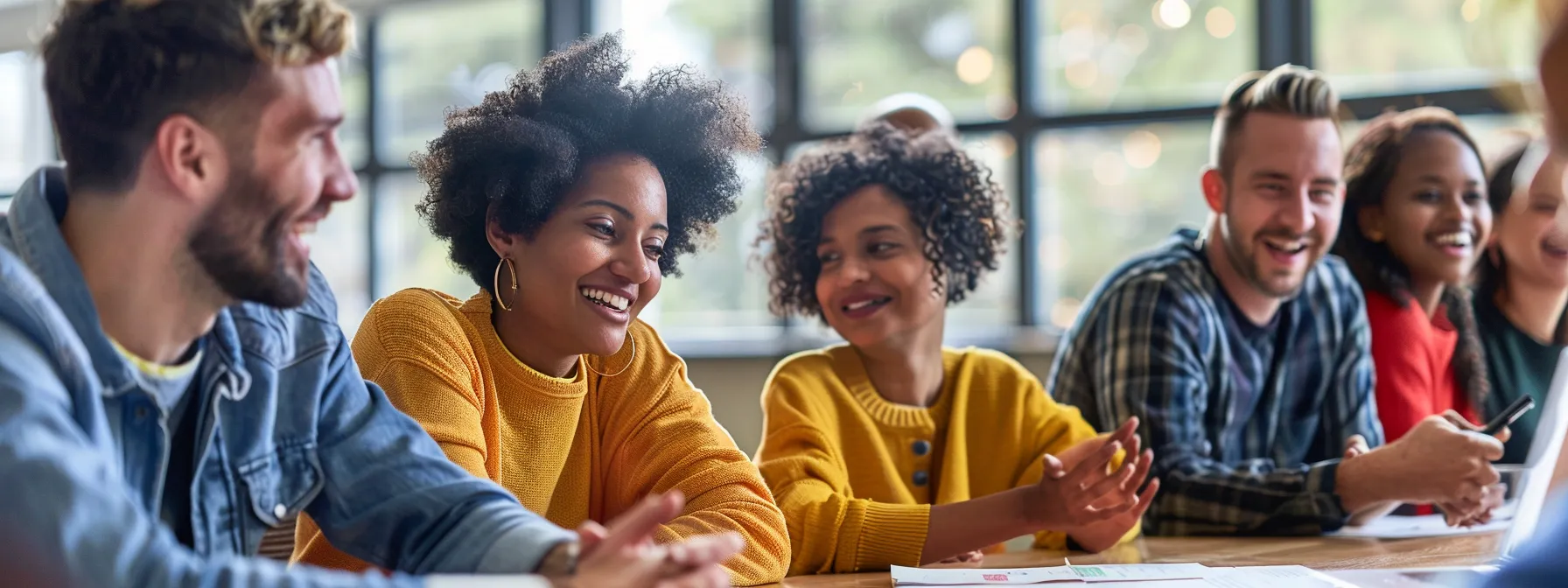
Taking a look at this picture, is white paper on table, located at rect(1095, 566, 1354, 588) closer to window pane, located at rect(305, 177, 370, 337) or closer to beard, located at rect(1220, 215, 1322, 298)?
beard, located at rect(1220, 215, 1322, 298)

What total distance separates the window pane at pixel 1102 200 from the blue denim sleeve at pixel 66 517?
3791 mm

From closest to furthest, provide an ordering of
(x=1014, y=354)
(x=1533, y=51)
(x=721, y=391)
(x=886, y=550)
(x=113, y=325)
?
(x=113, y=325), (x=1533, y=51), (x=886, y=550), (x=1014, y=354), (x=721, y=391)

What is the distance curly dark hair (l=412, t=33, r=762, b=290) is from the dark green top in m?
1.76

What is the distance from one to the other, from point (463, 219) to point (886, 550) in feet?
2.03

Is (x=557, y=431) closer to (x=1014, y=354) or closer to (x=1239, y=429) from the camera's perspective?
(x=1239, y=429)

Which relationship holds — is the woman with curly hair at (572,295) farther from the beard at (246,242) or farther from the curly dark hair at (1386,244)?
the curly dark hair at (1386,244)

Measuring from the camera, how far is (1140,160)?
14.2ft

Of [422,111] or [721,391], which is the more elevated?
[422,111]

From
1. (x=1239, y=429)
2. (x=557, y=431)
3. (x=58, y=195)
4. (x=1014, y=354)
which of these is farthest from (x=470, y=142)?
(x=1014, y=354)

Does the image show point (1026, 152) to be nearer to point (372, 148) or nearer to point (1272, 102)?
point (1272, 102)

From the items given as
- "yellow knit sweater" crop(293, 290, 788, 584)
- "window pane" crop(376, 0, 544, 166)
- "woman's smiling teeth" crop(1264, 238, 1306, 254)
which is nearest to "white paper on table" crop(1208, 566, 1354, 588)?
"yellow knit sweater" crop(293, 290, 788, 584)

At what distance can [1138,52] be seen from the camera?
4336 millimetres

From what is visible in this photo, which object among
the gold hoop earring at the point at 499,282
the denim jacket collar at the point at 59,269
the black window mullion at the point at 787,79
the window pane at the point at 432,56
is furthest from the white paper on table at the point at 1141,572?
the window pane at the point at 432,56

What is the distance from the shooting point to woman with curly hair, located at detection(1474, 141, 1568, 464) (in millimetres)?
2416
